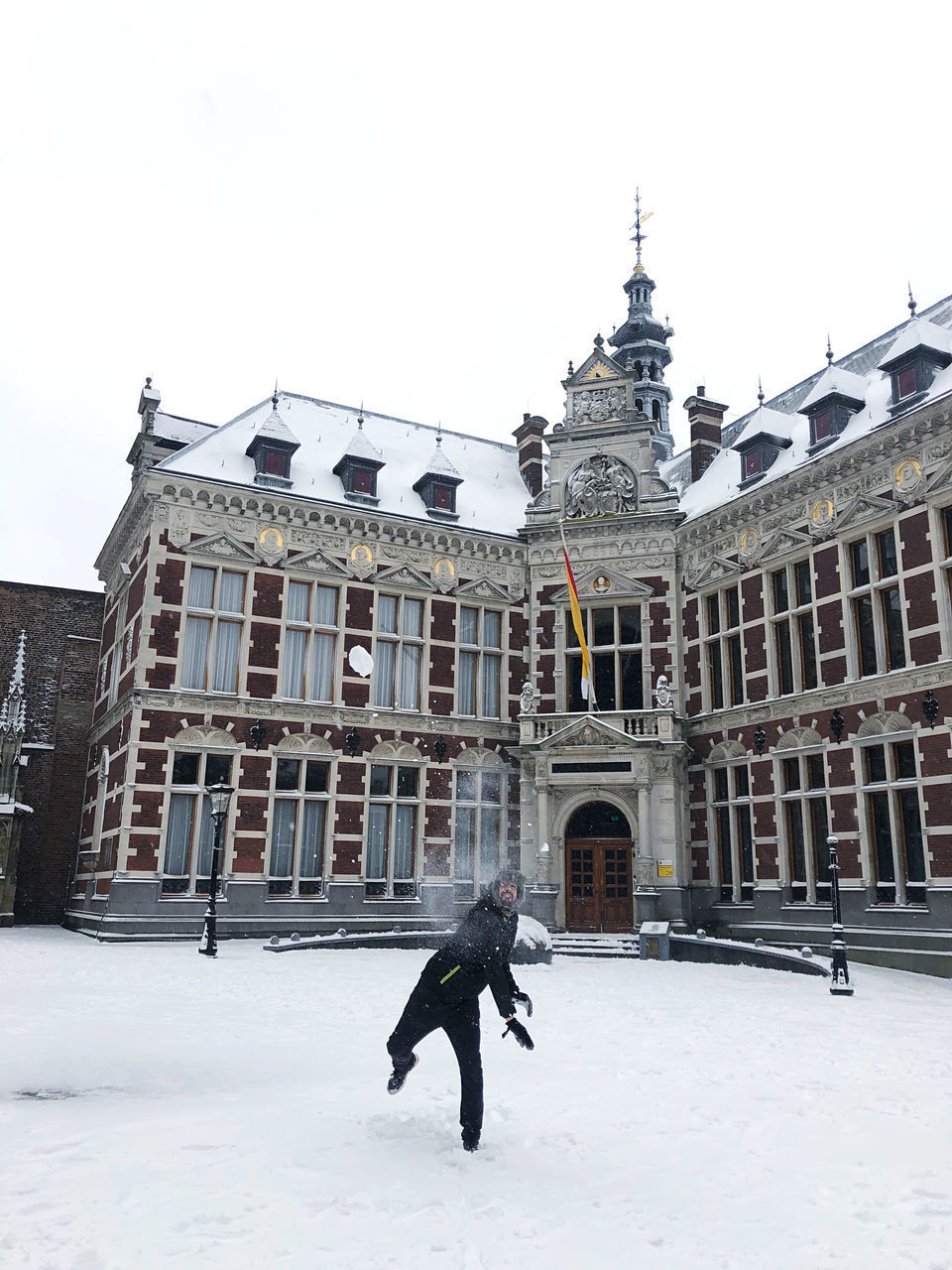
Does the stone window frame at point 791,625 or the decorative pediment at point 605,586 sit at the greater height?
the decorative pediment at point 605,586

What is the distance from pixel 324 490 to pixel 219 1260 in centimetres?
2404

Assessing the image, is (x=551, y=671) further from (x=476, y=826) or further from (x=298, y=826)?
(x=298, y=826)

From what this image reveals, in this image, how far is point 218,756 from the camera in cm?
2506

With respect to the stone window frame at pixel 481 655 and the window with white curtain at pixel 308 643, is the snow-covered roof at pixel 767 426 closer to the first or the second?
→ the stone window frame at pixel 481 655

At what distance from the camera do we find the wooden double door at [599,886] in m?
25.4

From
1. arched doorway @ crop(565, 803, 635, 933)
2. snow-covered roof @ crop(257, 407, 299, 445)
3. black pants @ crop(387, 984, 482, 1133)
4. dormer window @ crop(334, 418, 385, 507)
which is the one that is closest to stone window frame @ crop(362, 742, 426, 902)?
arched doorway @ crop(565, 803, 635, 933)

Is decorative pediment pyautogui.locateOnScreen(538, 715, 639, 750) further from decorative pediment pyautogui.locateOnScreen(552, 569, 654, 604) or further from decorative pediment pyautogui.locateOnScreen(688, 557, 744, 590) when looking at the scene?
decorative pediment pyautogui.locateOnScreen(688, 557, 744, 590)

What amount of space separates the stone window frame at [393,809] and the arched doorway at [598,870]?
12.8 feet

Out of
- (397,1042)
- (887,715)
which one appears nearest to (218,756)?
(887,715)

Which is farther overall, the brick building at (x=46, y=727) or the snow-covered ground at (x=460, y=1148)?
the brick building at (x=46, y=727)

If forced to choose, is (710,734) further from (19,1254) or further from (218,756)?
(19,1254)

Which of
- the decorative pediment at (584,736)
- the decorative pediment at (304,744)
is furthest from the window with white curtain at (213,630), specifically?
the decorative pediment at (584,736)

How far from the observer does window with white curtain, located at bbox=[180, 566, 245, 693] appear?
25391 mm

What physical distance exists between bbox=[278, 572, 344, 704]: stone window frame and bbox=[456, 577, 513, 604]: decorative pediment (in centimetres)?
360
